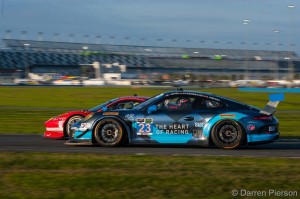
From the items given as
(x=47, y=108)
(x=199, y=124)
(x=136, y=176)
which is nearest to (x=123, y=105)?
(x=199, y=124)

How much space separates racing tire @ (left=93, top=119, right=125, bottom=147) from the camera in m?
12.2

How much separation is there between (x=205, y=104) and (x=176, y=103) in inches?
24.5

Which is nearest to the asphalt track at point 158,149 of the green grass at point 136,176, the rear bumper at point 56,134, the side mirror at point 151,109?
the rear bumper at point 56,134

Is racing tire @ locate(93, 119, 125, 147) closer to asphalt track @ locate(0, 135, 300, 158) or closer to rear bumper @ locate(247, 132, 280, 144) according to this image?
asphalt track @ locate(0, 135, 300, 158)

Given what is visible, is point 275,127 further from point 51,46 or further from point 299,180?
point 51,46

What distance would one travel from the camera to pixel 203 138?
12.1 m

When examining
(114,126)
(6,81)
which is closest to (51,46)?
(6,81)

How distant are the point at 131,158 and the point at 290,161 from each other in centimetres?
277

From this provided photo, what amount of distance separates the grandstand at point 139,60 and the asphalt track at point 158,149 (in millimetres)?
94253

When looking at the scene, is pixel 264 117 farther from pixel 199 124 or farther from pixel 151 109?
pixel 151 109

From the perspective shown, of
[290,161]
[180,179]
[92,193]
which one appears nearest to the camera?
[92,193]

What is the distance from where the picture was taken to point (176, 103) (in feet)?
40.8

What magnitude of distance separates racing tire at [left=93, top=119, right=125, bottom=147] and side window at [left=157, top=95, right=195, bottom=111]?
1.01 m

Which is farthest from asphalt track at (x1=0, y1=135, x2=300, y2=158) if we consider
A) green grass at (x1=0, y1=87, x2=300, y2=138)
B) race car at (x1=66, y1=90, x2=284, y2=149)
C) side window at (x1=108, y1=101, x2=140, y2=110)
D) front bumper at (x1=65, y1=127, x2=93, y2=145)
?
green grass at (x1=0, y1=87, x2=300, y2=138)
